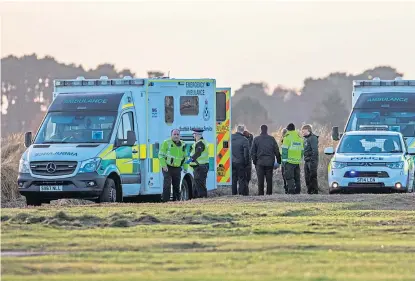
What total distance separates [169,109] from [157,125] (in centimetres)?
64

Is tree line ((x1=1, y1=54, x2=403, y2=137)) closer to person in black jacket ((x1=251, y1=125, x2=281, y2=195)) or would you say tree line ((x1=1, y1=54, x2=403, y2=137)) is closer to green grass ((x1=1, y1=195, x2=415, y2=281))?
person in black jacket ((x1=251, y1=125, x2=281, y2=195))

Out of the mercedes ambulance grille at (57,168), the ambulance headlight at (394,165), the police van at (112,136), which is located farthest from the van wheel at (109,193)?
the ambulance headlight at (394,165)

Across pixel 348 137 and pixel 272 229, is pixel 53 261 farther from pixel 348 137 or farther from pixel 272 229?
pixel 348 137

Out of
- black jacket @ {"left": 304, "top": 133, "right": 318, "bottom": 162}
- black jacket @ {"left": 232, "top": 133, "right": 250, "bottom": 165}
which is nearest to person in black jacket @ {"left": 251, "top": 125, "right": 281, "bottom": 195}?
black jacket @ {"left": 232, "top": 133, "right": 250, "bottom": 165}

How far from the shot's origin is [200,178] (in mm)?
28203

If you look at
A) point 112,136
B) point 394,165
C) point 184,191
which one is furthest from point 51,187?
point 394,165

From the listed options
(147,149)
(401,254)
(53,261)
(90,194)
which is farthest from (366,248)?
(147,149)

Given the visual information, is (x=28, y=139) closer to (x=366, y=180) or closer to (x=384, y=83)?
(x=366, y=180)

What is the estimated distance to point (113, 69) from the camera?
12688 centimetres

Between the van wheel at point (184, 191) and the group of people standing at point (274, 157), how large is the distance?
210 centimetres

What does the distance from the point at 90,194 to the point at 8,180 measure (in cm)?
609

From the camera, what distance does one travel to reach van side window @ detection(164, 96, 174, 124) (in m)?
28.9

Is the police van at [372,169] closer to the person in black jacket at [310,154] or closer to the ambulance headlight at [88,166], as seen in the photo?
the person in black jacket at [310,154]

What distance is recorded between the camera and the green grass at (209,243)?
44.1 ft
